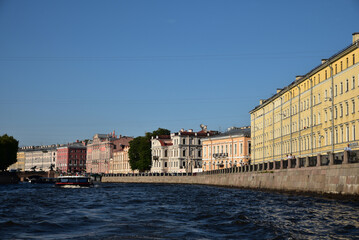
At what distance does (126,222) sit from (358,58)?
32630 millimetres

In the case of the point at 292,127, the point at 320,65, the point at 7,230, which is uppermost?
the point at 320,65

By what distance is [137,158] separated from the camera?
148125mm

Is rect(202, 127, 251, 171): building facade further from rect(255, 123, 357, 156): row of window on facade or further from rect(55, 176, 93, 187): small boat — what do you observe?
rect(55, 176, 93, 187): small boat

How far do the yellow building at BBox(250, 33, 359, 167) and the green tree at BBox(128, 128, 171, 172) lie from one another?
60.7m

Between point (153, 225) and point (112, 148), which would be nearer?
point (153, 225)

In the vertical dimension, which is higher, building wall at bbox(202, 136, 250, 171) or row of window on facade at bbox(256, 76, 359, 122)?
row of window on facade at bbox(256, 76, 359, 122)

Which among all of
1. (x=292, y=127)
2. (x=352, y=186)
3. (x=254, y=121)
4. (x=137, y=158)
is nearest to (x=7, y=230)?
(x=352, y=186)

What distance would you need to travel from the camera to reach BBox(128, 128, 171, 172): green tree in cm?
14412

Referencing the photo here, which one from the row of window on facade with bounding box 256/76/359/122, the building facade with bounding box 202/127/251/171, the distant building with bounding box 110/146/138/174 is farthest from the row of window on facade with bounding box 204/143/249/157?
the distant building with bounding box 110/146/138/174

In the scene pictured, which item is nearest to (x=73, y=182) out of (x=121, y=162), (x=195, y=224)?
(x=195, y=224)

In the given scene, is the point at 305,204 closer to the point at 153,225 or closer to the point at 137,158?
the point at 153,225

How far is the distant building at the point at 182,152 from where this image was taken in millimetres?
132375

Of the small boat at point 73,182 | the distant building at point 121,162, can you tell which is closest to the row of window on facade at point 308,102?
the small boat at point 73,182

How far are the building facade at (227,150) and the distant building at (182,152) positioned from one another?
408 inches
